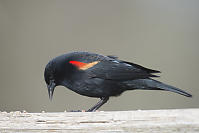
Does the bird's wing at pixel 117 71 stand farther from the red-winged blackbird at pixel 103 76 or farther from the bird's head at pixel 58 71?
the bird's head at pixel 58 71

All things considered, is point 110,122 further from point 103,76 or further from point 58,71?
point 58,71

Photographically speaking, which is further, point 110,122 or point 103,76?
point 103,76

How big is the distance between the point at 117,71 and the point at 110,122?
34.3 inches

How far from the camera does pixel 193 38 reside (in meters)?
3.93

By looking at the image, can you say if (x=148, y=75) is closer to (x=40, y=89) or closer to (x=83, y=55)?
(x=83, y=55)

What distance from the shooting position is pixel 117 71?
2.25 meters

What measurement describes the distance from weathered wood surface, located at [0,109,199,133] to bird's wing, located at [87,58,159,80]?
0.79 m

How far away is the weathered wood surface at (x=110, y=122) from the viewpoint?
1357mm

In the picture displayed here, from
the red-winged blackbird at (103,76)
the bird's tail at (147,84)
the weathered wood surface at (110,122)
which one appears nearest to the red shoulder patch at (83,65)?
the red-winged blackbird at (103,76)

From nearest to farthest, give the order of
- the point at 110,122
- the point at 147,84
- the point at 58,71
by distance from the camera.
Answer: the point at 110,122 < the point at 147,84 < the point at 58,71

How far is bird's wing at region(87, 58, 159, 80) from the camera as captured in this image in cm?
220

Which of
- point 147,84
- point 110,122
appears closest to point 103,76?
point 147,84

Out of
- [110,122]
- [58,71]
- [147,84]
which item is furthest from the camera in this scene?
[58,71]

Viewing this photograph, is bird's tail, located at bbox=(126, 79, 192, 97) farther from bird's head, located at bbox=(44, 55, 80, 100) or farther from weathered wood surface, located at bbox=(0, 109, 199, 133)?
weathered wood surface, located at bbox=(0, 109, 199, 133)
